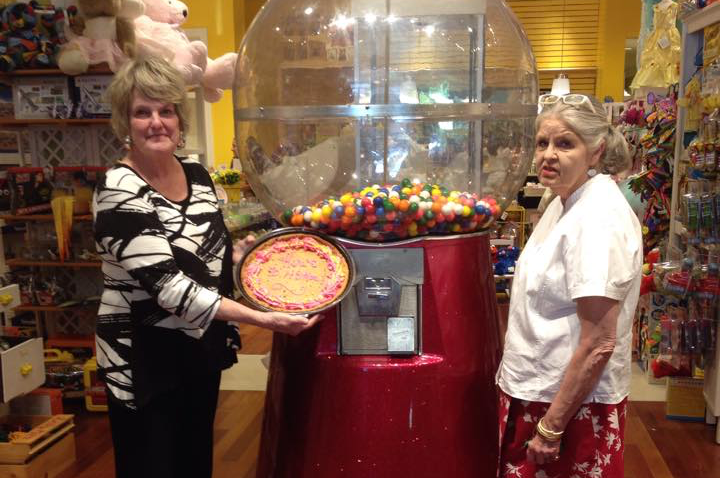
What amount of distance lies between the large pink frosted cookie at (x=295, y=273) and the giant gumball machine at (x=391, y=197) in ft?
0.25

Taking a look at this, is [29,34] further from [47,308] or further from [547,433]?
[547,433]

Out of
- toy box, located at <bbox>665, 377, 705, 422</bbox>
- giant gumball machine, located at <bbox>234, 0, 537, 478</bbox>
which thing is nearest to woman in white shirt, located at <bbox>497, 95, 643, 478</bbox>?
giant gumball machine, located at <bbox>234, 0, 537, 478</bbox>

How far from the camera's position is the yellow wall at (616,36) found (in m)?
9.53

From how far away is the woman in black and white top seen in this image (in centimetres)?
168

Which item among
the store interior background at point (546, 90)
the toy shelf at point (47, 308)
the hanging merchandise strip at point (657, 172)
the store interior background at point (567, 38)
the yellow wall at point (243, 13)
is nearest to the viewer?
the store interior background at point (546, 90)

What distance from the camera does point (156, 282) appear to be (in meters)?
1.67

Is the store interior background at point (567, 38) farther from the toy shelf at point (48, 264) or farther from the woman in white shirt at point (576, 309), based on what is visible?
the woman in white shirt at point (576, 309)

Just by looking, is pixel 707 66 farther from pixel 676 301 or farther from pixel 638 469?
pixel 638 469

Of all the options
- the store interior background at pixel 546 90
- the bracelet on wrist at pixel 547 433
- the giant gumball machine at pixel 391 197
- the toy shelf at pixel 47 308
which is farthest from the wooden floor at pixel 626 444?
the bracelet on wrist at pixel 547 433

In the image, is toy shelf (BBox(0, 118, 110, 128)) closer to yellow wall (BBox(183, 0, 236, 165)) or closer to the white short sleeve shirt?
the white short sleeve shirt

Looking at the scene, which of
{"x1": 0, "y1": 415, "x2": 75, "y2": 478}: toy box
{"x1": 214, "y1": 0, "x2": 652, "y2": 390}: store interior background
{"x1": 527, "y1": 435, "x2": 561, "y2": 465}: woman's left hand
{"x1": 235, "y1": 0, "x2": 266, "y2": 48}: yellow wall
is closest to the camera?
{"x1": 527, "y1": 435, "x2": 561, "y2": 465}: woman's left hand

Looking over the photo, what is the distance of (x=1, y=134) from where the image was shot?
5.53 meters

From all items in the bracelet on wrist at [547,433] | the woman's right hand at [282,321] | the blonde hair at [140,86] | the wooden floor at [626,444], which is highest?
the blonde hair at [140,86]

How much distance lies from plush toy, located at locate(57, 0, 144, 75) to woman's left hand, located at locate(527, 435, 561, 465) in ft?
8.97
